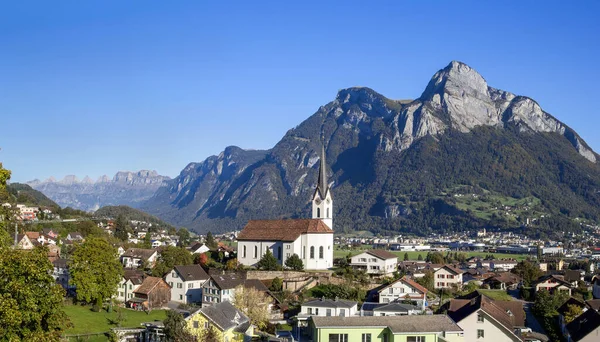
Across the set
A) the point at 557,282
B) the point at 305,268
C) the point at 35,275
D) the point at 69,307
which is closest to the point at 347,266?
the point at 305,268

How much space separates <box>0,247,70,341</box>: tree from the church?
5195cm

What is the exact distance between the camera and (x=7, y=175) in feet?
84.7

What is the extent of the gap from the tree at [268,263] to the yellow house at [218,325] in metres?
30.0

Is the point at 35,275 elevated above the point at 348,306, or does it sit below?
above

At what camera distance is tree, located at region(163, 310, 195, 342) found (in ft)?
127

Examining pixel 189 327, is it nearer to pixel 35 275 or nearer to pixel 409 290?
pixel 35 275

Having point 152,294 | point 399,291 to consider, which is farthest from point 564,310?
point 152,294

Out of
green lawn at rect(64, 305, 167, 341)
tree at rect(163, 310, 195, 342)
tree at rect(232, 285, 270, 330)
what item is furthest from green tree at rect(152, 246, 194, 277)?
tree at rect(163, 310, 195, 342)

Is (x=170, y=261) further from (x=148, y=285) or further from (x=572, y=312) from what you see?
(x=572, y=312)

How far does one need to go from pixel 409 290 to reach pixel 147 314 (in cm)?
2442

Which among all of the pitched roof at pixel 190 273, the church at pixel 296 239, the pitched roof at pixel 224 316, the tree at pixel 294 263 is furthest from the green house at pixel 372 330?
the church at pixel 296 239

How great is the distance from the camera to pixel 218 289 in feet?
194

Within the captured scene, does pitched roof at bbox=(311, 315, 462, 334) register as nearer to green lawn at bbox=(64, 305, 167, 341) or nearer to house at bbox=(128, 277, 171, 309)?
green lawn at bbox=(64, 305, 167, 341)

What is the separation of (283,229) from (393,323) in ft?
160
